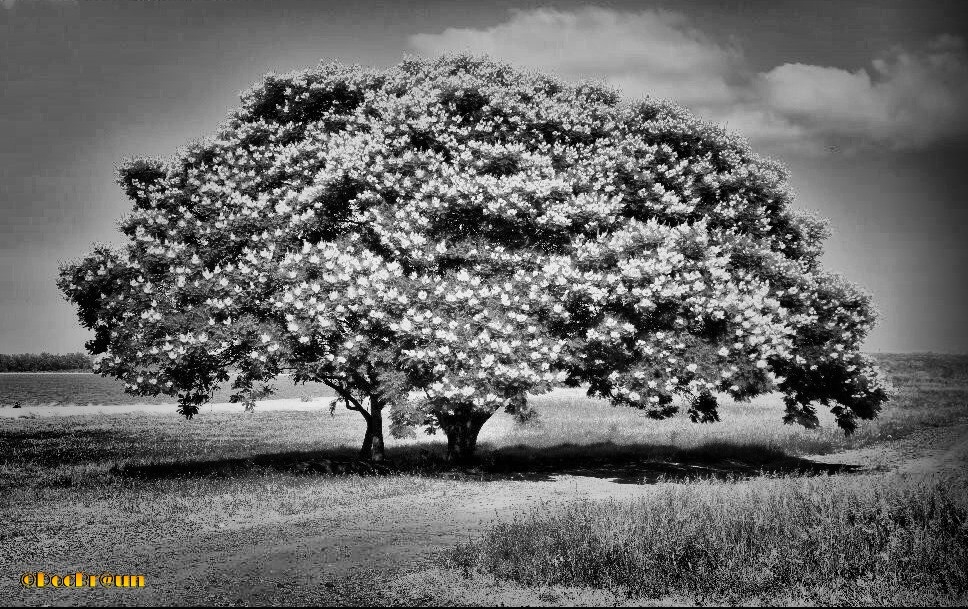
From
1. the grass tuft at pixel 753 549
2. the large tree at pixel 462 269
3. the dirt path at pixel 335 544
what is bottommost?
the dirt path at pixel 335 544

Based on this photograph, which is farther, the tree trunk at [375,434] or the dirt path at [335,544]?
the tree trunk at [375,434]

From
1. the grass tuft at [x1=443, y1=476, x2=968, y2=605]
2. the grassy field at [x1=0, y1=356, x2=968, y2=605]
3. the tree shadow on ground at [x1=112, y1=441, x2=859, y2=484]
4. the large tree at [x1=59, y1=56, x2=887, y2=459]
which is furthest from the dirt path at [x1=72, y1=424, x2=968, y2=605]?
the tree shadow on ground at [x1=112, y1=441, x2=859, y2=484]

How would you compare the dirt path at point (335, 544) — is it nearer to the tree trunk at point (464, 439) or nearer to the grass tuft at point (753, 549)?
the grass tuft at point (753, 549)

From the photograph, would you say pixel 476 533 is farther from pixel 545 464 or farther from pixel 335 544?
pixel 545 464

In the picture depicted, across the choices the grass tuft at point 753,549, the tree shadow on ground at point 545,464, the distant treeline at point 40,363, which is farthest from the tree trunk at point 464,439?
the distant treeline at point 40,363

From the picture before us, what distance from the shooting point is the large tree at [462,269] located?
1566cm

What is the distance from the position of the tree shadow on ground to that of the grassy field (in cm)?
23

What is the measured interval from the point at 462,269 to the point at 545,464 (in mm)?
10024

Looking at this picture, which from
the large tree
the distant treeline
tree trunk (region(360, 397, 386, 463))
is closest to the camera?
the large tree

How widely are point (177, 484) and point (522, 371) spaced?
1004cm

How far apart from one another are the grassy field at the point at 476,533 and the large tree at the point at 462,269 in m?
2.71

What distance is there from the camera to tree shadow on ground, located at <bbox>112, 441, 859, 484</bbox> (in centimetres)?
1912

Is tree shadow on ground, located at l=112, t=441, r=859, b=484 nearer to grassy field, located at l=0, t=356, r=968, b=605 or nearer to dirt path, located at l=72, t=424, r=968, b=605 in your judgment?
grassy field, located at l=0, t=356, r=968, b=605

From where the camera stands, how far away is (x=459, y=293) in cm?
1535
